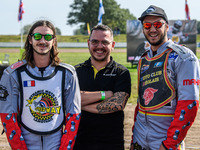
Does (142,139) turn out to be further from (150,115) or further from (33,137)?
(33,137)

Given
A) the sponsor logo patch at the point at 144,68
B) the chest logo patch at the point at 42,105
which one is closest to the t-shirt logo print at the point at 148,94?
the sponsor logo patch at the point at 144,68

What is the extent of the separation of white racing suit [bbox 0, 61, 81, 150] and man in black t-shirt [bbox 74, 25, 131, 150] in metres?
0.42

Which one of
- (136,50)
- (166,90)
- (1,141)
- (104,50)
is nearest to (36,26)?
(104,50)

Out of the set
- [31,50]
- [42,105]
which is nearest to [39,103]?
[42,105]

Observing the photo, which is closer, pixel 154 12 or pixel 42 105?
pixel 42 105

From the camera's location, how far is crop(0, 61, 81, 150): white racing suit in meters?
2.40

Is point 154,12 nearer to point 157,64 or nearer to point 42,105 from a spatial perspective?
point 157,64

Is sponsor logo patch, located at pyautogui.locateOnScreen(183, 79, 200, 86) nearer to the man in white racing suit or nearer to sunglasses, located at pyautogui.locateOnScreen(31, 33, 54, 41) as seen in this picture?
the man in white racing suit

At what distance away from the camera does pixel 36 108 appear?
247cm

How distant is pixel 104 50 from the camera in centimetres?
302

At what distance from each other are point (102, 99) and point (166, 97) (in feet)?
2.28

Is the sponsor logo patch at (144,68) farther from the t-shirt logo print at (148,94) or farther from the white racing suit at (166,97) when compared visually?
the t-shirt logo print at (148,94)

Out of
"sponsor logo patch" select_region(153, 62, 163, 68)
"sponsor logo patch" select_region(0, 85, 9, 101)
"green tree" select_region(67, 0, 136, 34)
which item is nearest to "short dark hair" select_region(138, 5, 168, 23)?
"sponsor logo patch" select_region(153, 62, 163, 68)

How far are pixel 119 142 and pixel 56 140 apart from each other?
79 centimetres
